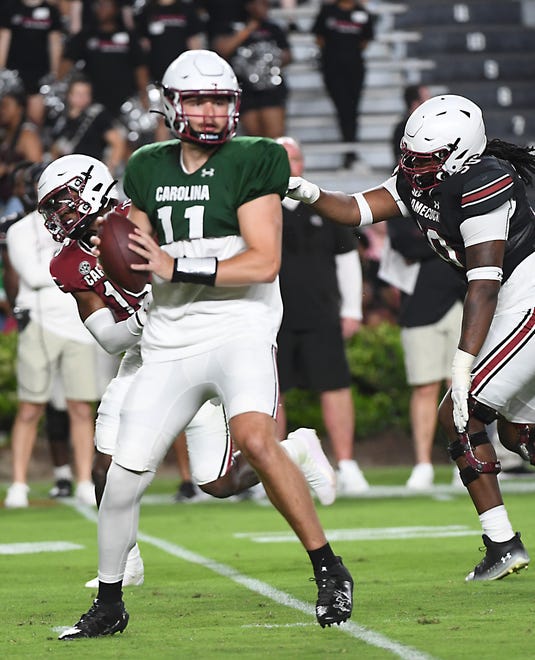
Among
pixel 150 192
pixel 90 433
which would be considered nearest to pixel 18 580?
pixel 150 192

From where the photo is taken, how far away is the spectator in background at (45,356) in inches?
373

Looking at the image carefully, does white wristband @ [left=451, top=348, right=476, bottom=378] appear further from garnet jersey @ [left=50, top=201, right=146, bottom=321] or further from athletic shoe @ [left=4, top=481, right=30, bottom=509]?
athletic shoe @ [left=4, top=481, right=30, bottom=509]

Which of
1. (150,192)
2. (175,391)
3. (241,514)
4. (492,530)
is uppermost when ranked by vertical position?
(150,192)

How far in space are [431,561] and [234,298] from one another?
211 cm

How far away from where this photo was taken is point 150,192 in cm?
483

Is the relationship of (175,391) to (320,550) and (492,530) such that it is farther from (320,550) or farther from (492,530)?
(492,530)

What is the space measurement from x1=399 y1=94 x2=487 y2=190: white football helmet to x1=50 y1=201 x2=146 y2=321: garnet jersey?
1.06 metres

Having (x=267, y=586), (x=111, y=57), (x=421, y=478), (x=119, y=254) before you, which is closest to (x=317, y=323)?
(x=421, y=478)

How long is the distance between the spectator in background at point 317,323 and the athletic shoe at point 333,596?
14.9ft

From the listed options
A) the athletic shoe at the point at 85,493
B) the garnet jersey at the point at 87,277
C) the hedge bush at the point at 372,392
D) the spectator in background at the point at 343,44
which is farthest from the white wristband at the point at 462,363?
the spectator in background at the point at 343,44

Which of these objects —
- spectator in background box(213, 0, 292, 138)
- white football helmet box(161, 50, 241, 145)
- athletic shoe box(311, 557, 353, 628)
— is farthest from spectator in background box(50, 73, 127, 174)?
athletic shoe box(311, 557, 353, 628)

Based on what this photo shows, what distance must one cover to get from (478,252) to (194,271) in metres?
1.29

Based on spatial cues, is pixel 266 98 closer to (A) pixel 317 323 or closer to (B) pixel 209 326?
(A) pixel 317 323

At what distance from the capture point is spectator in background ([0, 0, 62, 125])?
1554 cm
